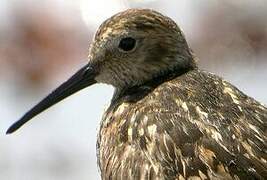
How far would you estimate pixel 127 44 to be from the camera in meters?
10.3

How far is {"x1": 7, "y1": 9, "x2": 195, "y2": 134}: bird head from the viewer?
10.3 meters

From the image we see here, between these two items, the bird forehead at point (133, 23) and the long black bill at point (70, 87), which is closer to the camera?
the bird forehead at point (133, 23)

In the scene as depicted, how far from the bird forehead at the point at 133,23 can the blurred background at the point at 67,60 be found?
253 cm

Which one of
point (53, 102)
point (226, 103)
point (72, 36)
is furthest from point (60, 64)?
point (226, 103)

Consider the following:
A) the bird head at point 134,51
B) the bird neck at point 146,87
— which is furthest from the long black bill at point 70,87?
the bird neck at point 146,87

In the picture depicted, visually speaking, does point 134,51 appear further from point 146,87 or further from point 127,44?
point 146,87

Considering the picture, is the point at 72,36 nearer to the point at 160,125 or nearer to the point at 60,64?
the point at 60,64

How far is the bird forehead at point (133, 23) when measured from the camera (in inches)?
404

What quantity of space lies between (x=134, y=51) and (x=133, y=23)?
0.16 meters

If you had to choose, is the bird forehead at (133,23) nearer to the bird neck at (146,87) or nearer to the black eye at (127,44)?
the black eye at (127,44)

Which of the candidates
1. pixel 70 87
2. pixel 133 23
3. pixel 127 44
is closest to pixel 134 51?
pixel 127 44

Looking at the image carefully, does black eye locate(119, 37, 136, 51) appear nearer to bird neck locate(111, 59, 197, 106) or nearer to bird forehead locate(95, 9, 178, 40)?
bird forehead locate(95, 9, 178, 40)

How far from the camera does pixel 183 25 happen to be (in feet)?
44.9

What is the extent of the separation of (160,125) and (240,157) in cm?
56
